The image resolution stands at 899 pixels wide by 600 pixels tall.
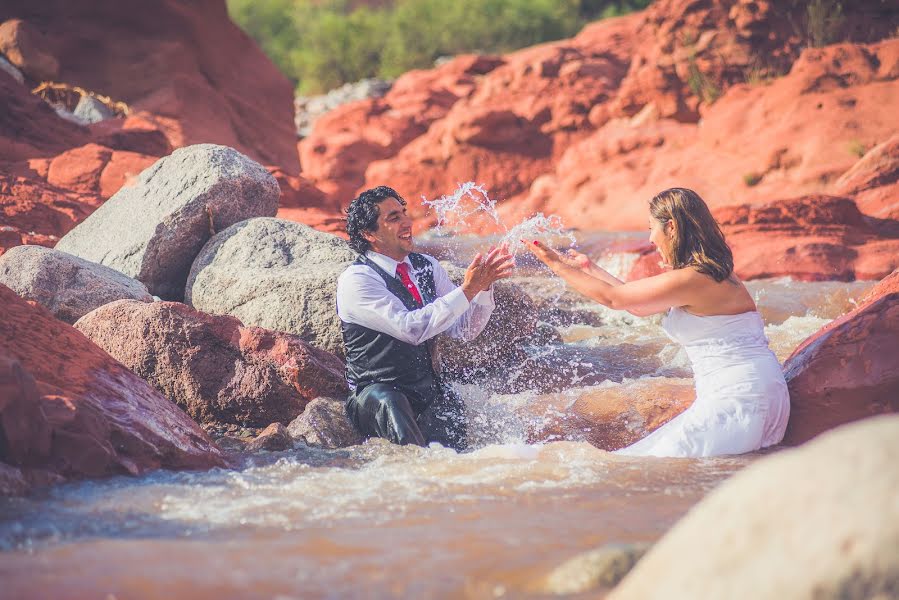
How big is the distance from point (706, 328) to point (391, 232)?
5.92 feet

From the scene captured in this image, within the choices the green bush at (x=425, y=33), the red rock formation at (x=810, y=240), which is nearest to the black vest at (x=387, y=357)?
the red rock formation at (x=810, y=240)

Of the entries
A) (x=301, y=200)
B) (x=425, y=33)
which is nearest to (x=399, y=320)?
(x=301, y=200)

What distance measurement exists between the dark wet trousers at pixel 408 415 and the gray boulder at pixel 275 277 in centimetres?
135

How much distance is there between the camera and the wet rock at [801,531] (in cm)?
201

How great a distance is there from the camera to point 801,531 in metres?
2.11

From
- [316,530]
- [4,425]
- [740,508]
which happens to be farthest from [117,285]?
[740,508]

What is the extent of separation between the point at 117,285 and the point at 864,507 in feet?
19.0

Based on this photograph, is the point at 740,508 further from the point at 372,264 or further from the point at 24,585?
the point at 372,264

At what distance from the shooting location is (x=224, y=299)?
22.8ft

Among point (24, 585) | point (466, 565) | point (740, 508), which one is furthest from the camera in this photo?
point (466, 565)

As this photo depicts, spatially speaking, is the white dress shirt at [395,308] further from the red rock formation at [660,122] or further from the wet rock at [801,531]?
the red rock formation at [660,122]

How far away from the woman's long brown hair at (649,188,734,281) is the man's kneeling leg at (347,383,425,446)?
1.62m

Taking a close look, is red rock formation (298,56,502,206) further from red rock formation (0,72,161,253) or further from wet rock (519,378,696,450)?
wet rock (519,378,696,450)

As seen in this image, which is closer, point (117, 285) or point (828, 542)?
point (828, 542)
